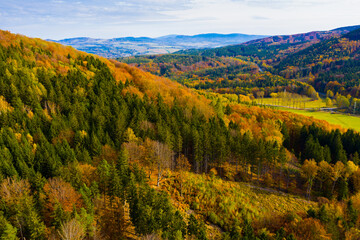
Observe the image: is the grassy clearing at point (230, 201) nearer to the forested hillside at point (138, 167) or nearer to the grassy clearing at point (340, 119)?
the forested hillside at point (138, 167)

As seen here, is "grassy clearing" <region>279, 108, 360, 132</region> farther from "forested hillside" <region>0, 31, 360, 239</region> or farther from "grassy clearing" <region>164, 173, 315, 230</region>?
"grassy clearing" <region>164, 173, 315, 230</region>

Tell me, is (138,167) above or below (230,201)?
above

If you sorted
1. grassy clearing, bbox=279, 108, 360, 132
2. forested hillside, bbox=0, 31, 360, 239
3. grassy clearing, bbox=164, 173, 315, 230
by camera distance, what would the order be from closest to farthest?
forested hillside, bbox=0, 31, 360, 239
grassy clearing, bbox=164, 173, 315, 230
grassy clearing, bbox=279, 108, 360, 132

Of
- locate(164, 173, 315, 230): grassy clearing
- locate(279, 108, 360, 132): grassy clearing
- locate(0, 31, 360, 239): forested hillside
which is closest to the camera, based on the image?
locate(0, 31, 360, 239): forested hillside

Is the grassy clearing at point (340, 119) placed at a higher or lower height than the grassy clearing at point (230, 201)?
higher

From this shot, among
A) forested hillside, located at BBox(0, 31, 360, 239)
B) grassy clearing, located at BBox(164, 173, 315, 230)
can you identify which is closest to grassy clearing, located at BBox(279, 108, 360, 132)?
forested hillside, located at BBox(0, 31, 360, 239)

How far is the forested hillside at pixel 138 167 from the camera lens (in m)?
37.2

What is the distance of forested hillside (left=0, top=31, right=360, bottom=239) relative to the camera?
37250 millimetres

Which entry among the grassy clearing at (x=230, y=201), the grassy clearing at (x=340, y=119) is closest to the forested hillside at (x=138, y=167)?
the grassy clearing at (x=230, y=201)

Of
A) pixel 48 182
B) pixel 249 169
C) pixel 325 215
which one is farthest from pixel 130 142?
pixel 325 215

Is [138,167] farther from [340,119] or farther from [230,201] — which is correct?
[340,119]

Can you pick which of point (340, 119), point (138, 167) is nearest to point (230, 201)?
point (138, 167)

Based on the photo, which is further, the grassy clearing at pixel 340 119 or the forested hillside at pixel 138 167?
the grassy clearing at pixel 340 119

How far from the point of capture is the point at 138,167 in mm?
49625
